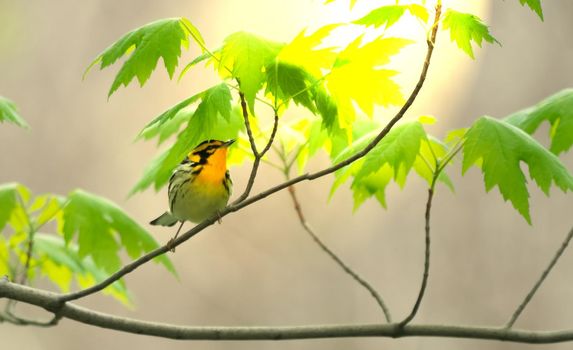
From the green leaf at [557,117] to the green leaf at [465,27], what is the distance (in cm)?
25

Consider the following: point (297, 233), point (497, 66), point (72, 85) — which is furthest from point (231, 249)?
point (497, 66)

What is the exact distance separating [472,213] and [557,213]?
0.25m

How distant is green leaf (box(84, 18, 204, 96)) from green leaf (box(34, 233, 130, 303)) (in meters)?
0.55

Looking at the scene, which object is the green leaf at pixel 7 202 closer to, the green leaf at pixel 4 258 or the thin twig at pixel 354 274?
the green leaf at pixel 4 258

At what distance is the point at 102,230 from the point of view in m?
1.24

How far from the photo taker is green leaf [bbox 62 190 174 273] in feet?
4.00

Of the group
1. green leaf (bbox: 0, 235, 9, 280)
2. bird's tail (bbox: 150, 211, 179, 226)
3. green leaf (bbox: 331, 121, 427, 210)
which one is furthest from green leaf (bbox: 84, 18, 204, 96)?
Result: green leaf (bbox: 0, 235, 9, 280)

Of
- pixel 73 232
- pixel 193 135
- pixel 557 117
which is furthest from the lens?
pixel 73 232

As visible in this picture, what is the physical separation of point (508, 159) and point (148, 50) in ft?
1.53

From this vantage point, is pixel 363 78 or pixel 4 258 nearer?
pixel 363 78

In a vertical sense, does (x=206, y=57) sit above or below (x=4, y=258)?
above

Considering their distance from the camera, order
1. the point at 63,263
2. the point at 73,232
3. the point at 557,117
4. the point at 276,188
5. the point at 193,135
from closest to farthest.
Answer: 1. the point at 276,188
2. the point at 193,135
3. the point at 557,117
4. the point at 73,232
5. the point at 63,263

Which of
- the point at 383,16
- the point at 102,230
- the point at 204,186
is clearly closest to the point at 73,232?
the point at 102,230

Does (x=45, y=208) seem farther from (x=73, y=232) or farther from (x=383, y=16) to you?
(x=383, y=16)
